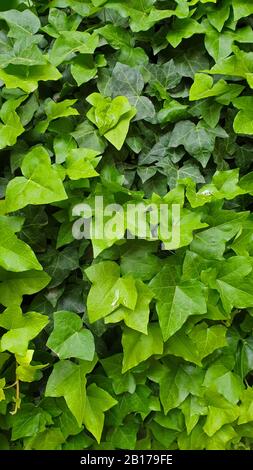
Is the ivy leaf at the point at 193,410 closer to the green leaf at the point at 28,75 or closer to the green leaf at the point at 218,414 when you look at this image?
the green leaf at the point at 218,414

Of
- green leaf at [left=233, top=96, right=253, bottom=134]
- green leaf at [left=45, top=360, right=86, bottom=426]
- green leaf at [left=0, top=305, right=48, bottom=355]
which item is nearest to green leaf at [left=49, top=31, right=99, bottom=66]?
green leaf at [left=233, top=96, right=253, bottom=134]

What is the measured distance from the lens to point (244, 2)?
4.00ft

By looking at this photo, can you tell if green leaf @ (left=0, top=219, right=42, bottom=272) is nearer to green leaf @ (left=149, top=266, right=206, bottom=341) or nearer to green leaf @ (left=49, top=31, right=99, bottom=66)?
green leaf @ (left=149, top=266, right=206, bottom=341)

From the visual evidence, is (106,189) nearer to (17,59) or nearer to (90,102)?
(90,102)

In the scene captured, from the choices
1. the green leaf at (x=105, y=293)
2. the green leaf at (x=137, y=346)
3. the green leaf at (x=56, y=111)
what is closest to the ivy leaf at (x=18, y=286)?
the green leaf at (x=105, y=293)

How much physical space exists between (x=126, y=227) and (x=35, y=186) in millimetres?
211

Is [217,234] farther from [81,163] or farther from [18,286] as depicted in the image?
[18,286]

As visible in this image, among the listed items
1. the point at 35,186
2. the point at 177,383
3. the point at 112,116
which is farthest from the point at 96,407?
the point at 112,116

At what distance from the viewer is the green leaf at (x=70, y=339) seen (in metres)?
1.16

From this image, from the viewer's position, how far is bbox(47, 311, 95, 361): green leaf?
45.6 inches

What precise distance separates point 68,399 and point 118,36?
33.1 inches

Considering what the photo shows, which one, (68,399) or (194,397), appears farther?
(194,397)

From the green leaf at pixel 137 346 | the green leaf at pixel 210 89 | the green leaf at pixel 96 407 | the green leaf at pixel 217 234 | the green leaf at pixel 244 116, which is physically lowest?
the green leaf at pixel 96 407
